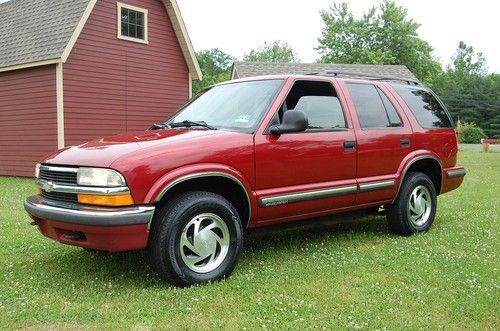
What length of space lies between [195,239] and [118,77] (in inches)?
496

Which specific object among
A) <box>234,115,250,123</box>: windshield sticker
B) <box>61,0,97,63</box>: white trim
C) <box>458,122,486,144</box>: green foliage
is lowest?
<box>458,122,486,144</box>: green foliage

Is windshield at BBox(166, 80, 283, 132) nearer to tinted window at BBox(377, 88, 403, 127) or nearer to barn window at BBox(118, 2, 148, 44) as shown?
tinted window at BBox(377, 88, 403, 127)

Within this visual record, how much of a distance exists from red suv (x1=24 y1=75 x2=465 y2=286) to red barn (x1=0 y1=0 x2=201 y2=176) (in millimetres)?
9985

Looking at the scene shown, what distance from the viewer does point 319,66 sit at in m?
31.2

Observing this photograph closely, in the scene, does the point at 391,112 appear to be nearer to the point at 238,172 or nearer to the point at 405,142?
the point at 405,142

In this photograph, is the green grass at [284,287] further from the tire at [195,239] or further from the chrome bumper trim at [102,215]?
the chrome bumper trim at [102,215]

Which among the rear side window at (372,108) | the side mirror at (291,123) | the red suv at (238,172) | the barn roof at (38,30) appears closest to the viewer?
the red suv at (238,172)

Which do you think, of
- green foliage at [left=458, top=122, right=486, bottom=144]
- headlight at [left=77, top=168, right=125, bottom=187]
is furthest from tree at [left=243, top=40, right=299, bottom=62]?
headlight at [left=77, top=168, right=125, bottom=187]

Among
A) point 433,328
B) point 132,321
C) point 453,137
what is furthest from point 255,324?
point 453,137

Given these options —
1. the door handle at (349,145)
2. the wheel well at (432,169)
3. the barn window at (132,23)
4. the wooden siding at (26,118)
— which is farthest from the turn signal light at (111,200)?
the barn window at (132,23)

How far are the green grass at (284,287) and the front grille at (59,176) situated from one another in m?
0.87

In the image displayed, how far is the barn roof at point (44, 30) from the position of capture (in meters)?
13.9

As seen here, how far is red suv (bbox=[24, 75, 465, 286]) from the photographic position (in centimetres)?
384

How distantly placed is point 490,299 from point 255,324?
1.84 m
